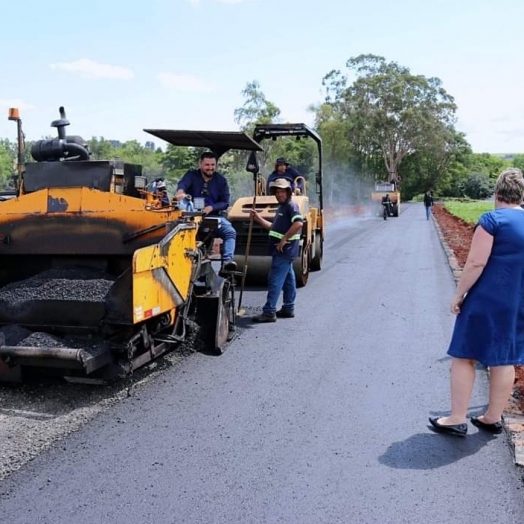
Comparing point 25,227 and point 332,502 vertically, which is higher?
point 25,227

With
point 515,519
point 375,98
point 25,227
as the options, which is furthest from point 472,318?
point 375,98

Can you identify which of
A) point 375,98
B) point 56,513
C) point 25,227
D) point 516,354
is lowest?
point 56,513

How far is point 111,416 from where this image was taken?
177 inches

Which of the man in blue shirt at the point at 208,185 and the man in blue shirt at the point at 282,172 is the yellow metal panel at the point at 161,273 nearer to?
the man in blue shirt at the point at 208,185

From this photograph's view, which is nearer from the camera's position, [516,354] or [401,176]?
[516,354]

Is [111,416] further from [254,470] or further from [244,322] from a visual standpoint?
[244,322]

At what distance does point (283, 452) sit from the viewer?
399 centimetres

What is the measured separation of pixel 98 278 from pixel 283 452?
2.24 metres

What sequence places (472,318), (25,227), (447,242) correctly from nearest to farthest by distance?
(472,318) < (25,227) < (447,242)

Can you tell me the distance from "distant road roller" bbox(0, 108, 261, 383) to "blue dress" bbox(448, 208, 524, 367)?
2.30m

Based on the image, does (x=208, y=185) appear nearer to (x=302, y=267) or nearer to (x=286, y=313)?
(x=286, y=313)

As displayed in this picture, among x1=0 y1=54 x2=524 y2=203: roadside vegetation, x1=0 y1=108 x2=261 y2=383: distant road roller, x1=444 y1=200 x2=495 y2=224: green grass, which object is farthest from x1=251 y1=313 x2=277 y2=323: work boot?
x1=0 y1=54 x2=524 y2=203: roadside vegetation

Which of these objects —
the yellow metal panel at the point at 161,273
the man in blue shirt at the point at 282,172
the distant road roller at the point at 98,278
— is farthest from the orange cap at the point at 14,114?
the man in blue shirt at the point at 282,172

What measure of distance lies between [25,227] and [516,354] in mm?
3982
